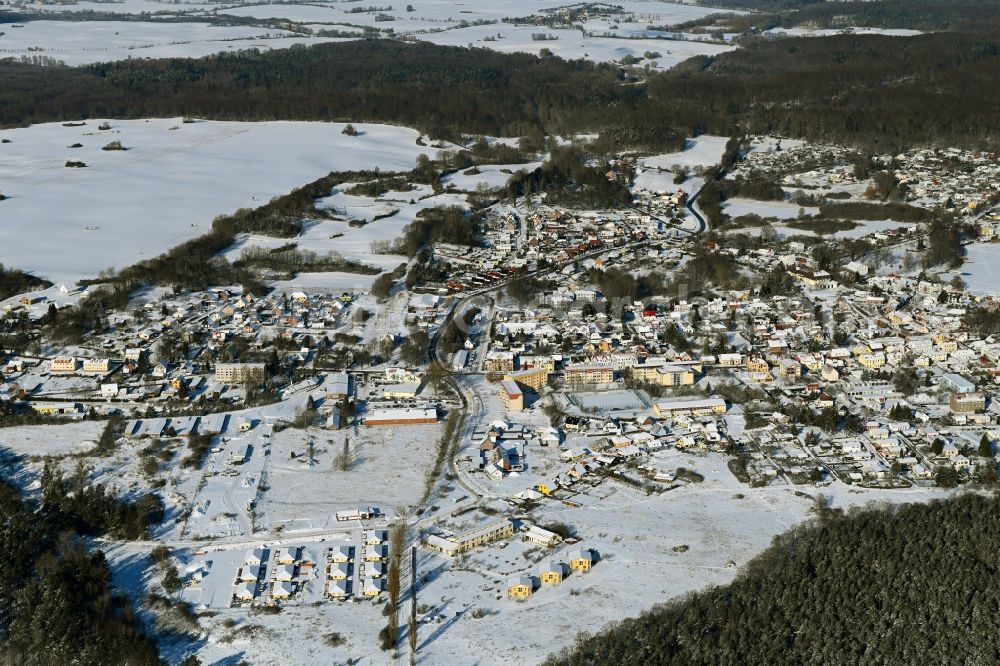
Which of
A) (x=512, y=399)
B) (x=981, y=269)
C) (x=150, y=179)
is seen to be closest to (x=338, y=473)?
(x=512, y=399)

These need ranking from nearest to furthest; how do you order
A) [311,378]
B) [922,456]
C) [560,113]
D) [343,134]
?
1. [922,456]
2. [311,378]
3. [343,134]
4. [560,113]

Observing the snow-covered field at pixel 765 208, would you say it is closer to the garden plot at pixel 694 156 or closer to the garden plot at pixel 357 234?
the garden plot at pixel 694 156

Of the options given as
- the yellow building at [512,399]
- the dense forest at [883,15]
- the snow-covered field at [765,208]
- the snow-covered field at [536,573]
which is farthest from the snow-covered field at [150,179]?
the dense forest at [883,15]

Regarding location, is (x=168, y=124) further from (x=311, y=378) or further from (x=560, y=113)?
(x=311, y=378)

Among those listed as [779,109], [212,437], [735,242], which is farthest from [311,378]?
[779,109]

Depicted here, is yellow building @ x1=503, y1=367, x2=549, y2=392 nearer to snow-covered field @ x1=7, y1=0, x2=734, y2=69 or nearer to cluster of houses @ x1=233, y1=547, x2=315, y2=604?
cluster of houses @ x1=233, y1=547, x2=315, y2=604

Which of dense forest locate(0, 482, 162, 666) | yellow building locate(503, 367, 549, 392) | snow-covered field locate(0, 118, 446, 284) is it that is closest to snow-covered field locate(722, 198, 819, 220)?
snow-covered field locate(0, 118, 446, 284)
